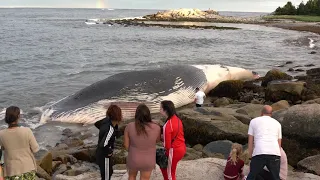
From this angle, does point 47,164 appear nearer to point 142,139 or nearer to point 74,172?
point 74,172

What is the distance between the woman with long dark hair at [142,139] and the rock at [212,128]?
4.59 meters

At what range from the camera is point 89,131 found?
1362cm

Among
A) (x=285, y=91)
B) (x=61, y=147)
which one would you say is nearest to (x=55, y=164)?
(x=61, y=147)

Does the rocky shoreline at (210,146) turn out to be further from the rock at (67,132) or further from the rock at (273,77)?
the rock at (273,77)

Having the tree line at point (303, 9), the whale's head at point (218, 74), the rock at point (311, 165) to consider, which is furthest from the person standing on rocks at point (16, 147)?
the tree line at point (303, 9)

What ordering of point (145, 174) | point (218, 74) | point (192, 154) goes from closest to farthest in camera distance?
point (145, 174) → point (192, 154) → point (218, 74)

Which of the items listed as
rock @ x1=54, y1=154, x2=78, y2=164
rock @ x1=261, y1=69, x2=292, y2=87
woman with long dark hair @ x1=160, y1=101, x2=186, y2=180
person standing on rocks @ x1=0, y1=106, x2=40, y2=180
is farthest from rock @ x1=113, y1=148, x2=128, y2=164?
rock @ x1=261, y1=69, x2=292, y2=87

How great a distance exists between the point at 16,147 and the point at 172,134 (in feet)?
7.95

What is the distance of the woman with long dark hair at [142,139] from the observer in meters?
6.16

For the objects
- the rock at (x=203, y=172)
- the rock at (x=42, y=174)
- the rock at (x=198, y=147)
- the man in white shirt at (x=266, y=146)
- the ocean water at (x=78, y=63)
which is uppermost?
the man in white shirt at (x=266, y=146)

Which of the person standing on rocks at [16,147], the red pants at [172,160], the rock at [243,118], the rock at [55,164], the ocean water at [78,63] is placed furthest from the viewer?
the ocean water at [78,63]

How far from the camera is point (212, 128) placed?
35.4 ft

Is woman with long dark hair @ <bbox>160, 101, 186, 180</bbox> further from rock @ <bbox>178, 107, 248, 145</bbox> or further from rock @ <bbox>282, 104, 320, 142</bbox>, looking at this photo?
rock @ <bbox>282, 104, 320, 142</bbox>

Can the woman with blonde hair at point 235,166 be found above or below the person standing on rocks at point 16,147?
below
